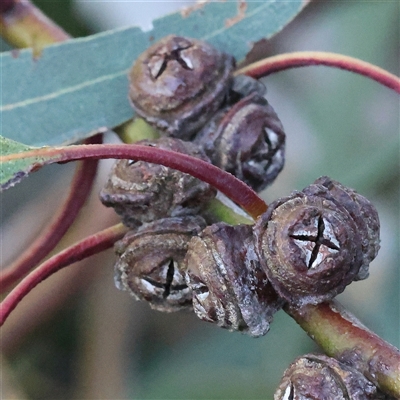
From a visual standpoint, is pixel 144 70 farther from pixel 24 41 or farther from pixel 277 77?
pixel 277 77

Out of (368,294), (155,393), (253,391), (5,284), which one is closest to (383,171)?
(368,294)

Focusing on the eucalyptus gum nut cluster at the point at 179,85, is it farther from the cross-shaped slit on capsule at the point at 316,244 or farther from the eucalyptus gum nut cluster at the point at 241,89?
the cross-shaped slit on capsule at the point at 316,244

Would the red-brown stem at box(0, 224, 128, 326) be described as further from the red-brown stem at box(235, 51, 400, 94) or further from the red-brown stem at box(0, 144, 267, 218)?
the red-brown stem at box(235, 51, 400, 94)

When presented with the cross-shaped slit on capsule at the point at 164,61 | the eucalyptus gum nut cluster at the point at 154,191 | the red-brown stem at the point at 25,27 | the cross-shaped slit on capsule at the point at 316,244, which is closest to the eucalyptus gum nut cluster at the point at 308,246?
the cross-shaped slit on capsule at the point at 316,244

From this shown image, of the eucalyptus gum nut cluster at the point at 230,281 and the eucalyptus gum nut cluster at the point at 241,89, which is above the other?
the eucalyptus gum nut cluster at the point at 241,89

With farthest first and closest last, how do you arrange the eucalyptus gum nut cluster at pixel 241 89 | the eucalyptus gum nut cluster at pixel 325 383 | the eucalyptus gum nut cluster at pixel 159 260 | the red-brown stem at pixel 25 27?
1. the red-brown stem at pixel 25 27
2. the eucalyptus gum nut cluster at pixel 241 89
3. the eucalyptus gum nut cluster at pixel 159 260
4. the eucalyptus gum nut cluster at pixel 325 383

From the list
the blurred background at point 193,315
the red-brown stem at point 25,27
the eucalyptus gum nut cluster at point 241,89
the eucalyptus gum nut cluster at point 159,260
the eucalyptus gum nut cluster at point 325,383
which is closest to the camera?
the eucalyptus gum nut cluster at point 325,383

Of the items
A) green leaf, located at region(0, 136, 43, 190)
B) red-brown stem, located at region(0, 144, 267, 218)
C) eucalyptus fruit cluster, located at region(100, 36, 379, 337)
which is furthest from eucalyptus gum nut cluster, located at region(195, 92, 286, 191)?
green leaf, located at region(0, 136, 43, 190)
